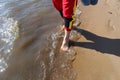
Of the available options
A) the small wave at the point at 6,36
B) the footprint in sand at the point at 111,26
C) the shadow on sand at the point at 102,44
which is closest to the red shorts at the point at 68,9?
the shadow on sand at the point at 102,44

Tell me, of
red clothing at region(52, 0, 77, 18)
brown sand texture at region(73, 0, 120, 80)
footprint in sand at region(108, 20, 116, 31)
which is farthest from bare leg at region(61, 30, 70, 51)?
footprint in sand at region(108, 20, 116, 31)

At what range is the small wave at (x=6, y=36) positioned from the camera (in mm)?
3573

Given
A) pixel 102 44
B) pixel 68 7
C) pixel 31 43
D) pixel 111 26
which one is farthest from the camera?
pixel 111 26

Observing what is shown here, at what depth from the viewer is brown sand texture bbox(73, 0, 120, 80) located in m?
3.21

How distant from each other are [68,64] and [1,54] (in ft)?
3.05

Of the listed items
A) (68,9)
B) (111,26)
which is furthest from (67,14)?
(111,26)

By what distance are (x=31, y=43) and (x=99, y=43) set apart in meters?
0.95

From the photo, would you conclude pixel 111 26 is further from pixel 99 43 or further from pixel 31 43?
pixel 31 43

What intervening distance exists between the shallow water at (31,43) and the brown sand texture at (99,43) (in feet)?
0.55

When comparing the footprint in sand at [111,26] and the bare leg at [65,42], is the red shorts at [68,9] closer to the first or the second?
the bare leg at [65,42]

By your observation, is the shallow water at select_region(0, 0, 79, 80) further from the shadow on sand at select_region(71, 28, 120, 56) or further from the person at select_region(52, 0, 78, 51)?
the shadow on sand at select_region(71, 28, 120, 56)

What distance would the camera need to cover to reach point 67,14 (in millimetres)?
3572

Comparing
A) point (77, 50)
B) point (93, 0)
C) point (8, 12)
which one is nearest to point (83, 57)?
point (77, 50)

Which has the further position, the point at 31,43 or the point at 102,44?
the point at 31,43
